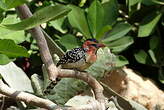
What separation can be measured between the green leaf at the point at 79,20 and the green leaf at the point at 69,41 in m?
0.07

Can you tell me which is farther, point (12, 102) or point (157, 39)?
point (157, 39)

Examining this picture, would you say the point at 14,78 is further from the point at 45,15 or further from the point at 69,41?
A: the point at 45,15

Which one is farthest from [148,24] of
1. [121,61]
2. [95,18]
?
[95,18]

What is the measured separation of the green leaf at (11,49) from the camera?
1335 millimetres

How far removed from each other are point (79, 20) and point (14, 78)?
636mm

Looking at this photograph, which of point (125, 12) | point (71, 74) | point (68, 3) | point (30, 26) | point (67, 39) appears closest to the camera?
point (30, 26)

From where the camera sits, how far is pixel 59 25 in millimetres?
2686

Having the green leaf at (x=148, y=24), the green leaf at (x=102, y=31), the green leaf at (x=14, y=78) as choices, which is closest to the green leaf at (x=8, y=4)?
the green leaf at (x=14, y=78)

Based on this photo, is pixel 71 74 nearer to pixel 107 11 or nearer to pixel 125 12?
pixel 107 11

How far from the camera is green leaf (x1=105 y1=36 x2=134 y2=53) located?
2.66 m

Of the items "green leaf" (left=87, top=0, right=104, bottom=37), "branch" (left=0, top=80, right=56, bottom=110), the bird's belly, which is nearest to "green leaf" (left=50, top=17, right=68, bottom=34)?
"green leaf" (left=87, top=0, right=104, bottom=37)

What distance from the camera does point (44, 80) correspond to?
6.16 feet

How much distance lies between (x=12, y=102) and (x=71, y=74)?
40.6 inches

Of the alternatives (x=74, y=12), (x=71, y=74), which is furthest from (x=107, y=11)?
(x=71, y=74)
